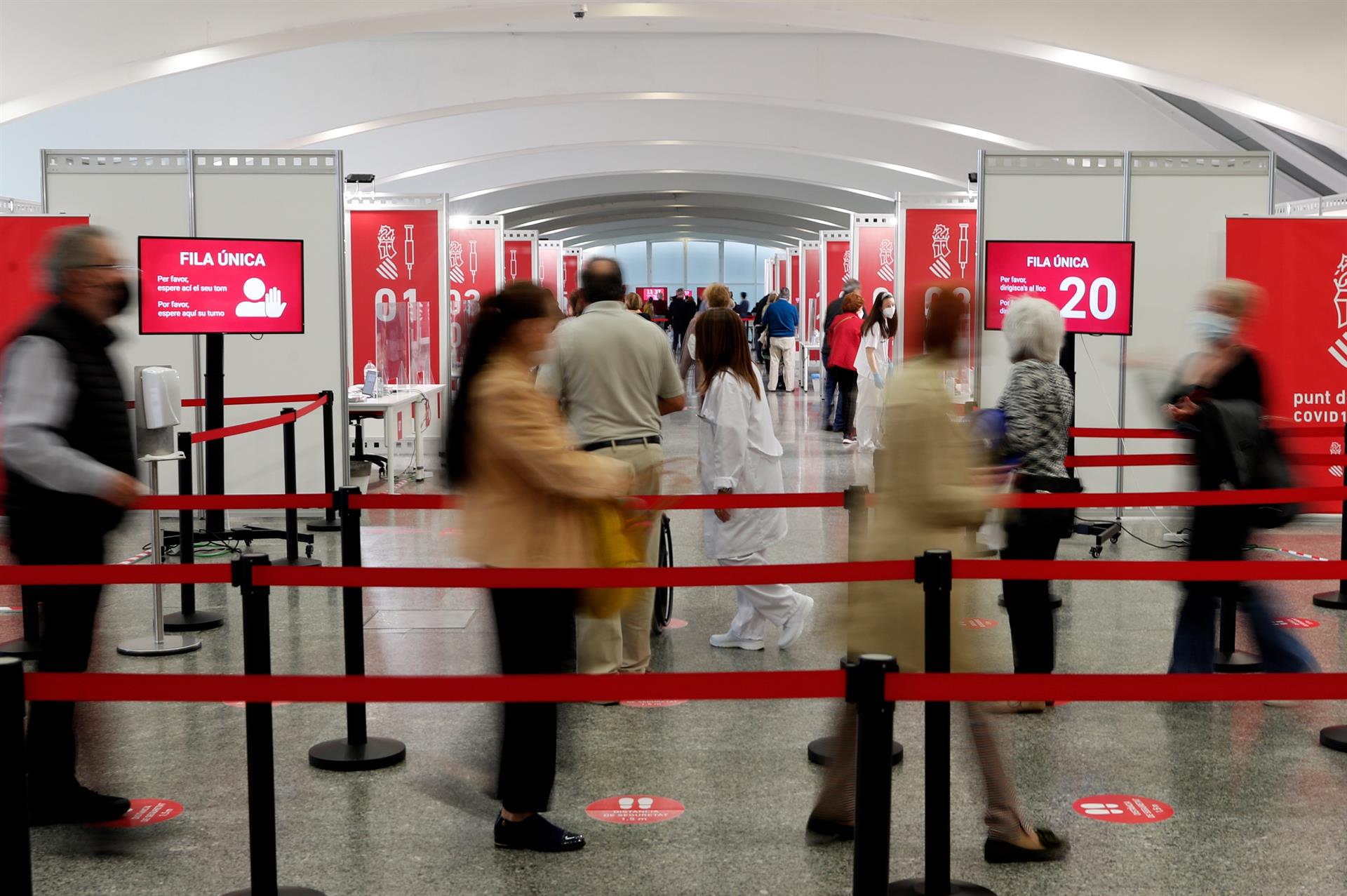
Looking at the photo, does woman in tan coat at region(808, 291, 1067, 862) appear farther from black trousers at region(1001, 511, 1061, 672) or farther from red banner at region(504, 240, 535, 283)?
red banner at region(504, 240, 535, 283)

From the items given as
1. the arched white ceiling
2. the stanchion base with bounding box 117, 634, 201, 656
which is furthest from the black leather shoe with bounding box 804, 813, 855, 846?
the arched white ceiling

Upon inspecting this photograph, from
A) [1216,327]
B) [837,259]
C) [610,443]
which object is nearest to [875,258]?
[837,259]

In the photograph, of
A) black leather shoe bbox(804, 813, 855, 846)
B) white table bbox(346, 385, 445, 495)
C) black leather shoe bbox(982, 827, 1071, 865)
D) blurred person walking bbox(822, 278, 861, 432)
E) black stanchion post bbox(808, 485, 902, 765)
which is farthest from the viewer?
blurred person walking bbox(822, 278, 861, 432)

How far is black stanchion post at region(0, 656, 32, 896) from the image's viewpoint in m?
2.57

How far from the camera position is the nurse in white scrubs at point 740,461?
18.2 ft

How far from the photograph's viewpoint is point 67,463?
3.63 metres

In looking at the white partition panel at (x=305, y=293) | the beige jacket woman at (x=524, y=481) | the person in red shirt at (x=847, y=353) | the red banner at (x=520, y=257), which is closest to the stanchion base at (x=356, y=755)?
the beige jacket woman at (x=524, y=481)

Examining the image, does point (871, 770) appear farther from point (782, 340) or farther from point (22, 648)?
point (782, 340)

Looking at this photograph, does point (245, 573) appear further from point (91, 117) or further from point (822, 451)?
point (91, 117)

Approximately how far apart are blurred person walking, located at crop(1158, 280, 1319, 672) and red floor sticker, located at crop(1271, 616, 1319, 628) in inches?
69.4

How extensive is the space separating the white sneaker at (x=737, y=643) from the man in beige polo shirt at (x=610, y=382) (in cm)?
93

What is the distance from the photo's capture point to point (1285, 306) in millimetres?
9172

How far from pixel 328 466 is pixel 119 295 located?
551 cm

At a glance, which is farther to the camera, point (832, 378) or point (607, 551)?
point (832, 378)
